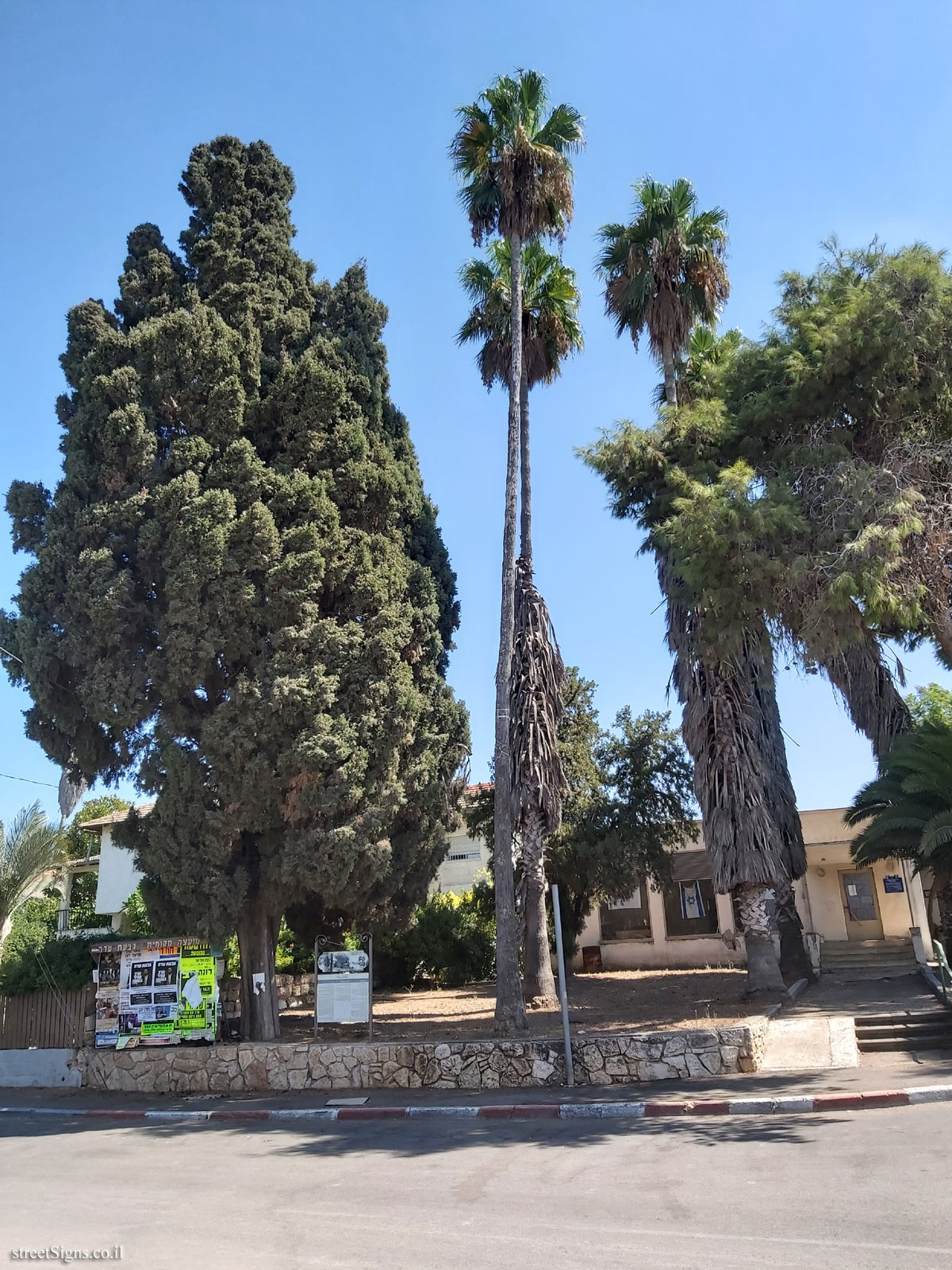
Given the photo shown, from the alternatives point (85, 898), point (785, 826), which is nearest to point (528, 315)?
A: point (785, 826)

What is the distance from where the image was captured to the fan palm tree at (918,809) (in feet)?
51.6

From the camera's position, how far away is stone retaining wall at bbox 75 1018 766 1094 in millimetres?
12469

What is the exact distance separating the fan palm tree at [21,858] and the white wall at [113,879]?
44.9 ft

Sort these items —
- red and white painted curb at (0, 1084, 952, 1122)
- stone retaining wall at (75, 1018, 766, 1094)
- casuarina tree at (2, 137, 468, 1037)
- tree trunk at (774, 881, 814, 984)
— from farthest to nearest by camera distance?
tree trunk at (774, 881, 814, 984) → casuarina tree at (2, 137, 468, 1037) → stone retaining wall at (75, 1018, 766, 1094) → red and white painted curb at (0, 1084, 952, 1122)

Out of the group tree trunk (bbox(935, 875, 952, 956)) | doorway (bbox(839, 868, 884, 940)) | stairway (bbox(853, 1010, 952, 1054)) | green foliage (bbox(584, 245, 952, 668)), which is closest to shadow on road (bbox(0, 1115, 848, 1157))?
stairway (bbox(853, 1010, 952, 1054))

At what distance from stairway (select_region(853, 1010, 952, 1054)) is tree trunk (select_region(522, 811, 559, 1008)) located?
246 inches

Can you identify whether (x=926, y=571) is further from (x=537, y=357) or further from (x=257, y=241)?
→ (x=257, y=241)

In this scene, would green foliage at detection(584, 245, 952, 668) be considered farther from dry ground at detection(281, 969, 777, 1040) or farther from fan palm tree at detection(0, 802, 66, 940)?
fan palm tree at detection(0, 802, 66, 940)

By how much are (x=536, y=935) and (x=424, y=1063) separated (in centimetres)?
549

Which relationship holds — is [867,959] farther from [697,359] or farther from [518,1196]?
[518,1196]

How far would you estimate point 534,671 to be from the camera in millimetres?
18031

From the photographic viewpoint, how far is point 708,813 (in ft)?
58.9

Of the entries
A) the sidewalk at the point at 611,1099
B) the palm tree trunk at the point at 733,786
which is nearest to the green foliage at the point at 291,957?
the sidewalk at the point at 611,1099

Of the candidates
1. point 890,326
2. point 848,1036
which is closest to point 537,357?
point 890,326
